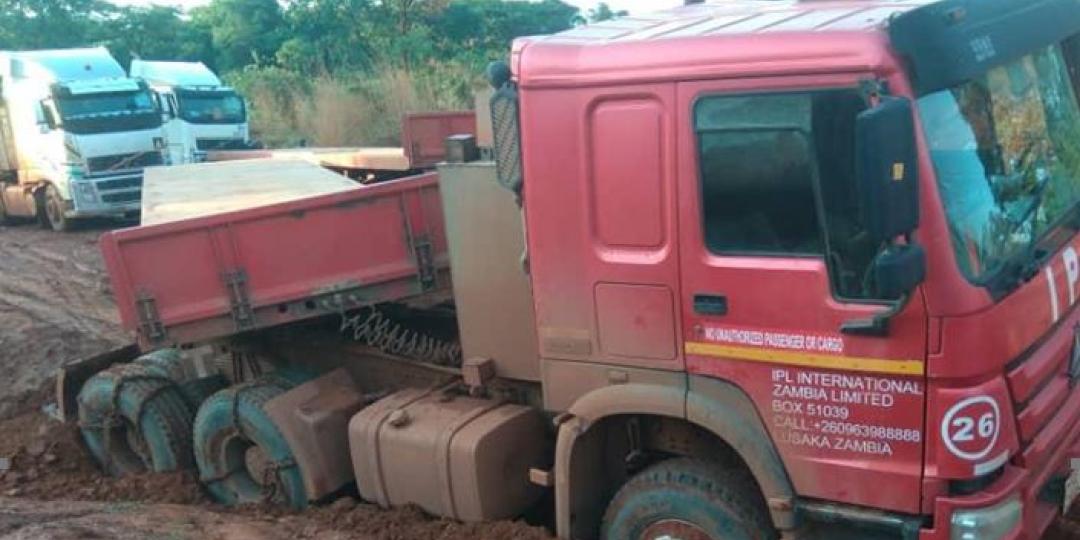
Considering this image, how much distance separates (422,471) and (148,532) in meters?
1.38

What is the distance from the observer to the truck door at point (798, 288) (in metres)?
3.26

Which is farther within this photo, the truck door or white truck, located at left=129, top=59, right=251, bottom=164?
white truck, located at left=129, top=59, right=251, bottom=164

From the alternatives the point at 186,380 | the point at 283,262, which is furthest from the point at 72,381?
the point at 283,262

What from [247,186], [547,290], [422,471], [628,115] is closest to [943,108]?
[628,115]

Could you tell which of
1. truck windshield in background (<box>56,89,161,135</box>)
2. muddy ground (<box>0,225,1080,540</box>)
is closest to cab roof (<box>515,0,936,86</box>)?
muddy ground (<box>0,225,1080,540</box>)

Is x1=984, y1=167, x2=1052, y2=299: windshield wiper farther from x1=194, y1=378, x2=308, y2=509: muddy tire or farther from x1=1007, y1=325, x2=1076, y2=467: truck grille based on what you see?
x1=194, y1=378, x2=308, y2=509: muddy tire

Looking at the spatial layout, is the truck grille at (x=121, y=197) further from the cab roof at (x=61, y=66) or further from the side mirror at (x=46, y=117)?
the cab roof at (x=61, y=66)

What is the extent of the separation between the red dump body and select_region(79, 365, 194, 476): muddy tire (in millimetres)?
1046

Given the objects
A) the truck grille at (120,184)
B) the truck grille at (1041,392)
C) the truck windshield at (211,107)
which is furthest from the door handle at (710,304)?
the truck windshield at (211,107)

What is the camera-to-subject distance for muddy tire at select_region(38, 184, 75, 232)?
18516 millimetres

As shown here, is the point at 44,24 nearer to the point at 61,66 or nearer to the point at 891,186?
the point at 61,66

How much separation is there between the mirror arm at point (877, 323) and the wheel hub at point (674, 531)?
100 centimetres

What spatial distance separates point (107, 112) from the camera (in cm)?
1812

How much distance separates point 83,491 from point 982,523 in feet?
17.8
